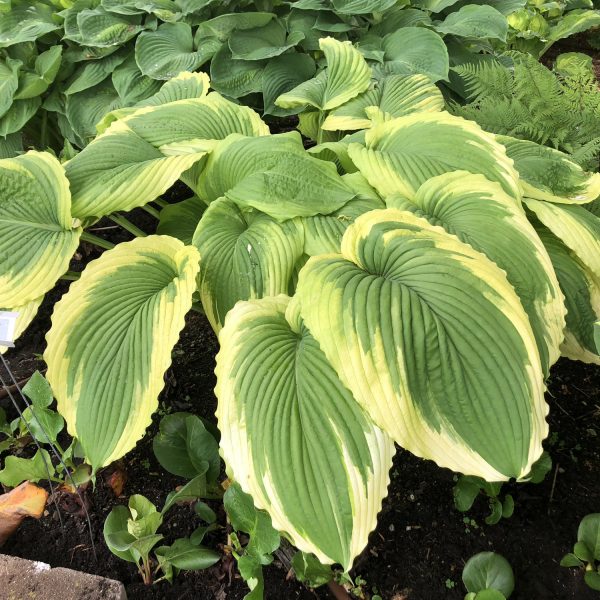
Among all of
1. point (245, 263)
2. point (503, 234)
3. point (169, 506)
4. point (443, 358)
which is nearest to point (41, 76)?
point (245, 263)

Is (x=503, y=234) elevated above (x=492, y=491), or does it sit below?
above

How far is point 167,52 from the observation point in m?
2.13

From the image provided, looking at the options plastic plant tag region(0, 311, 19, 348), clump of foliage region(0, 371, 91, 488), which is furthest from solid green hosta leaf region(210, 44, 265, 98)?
plastic plant tag region(0, 311, 19, 348)

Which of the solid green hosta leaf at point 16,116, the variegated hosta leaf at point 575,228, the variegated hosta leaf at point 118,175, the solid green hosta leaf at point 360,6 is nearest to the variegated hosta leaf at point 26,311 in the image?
the variegated hosta leaf at point 118,175

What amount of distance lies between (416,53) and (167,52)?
100 centimetres

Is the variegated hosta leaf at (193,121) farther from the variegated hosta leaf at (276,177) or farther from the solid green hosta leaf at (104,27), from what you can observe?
the solid green hosta leaf at (104,27)

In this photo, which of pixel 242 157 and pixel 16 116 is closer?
pixel 242 157

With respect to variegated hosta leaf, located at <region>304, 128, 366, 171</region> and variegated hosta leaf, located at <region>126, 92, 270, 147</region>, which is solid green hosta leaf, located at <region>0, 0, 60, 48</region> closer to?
variegated hosta leaf, located at <region>126, 92, 270, 147</region>

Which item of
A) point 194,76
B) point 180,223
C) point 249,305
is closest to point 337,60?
point 194,76

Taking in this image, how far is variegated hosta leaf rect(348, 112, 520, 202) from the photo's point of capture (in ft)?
4.10

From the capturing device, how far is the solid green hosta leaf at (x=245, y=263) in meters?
1.18

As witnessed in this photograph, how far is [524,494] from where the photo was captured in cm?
127

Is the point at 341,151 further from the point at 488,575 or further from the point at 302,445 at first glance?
the point at 488,575

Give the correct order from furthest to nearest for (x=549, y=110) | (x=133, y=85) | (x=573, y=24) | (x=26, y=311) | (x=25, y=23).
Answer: (x=573, y=24), (x=25, y=23), (x=133, y=85), (x=549, y=110), (x=26, y=311)
